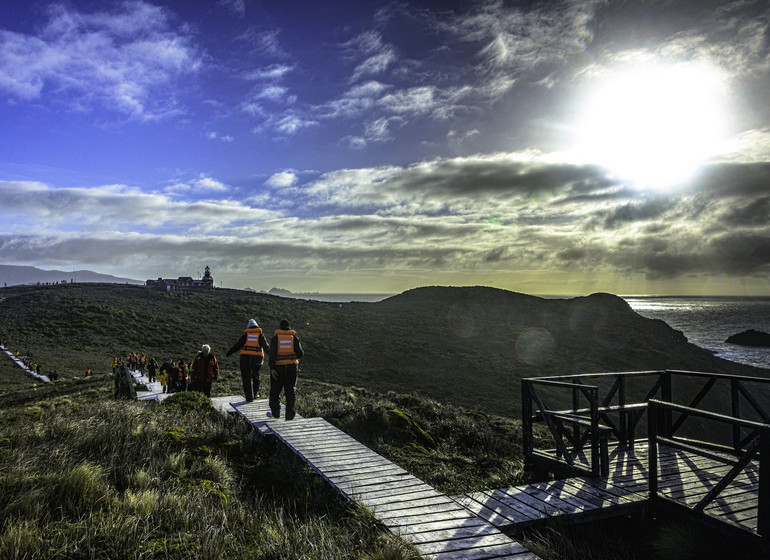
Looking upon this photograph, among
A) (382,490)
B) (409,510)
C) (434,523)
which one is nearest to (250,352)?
(382,490)

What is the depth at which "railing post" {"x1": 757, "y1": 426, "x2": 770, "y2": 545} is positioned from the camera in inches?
178

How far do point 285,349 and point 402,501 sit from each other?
5106 millimetres

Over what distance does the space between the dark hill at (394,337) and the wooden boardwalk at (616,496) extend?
2254 centimetres

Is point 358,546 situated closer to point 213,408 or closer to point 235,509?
point 235,509

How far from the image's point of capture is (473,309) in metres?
71.4

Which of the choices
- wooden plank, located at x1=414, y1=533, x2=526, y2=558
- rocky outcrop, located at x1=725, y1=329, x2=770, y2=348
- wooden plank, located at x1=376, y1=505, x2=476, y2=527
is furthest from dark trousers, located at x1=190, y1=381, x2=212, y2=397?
rocky outcrop, located at x1=725, y1=329, x2=770, y2=348

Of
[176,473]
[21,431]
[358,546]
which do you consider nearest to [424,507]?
[358,546]

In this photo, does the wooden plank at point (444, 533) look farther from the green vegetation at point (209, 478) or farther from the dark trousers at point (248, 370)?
the dark trousers at point (248, 370)

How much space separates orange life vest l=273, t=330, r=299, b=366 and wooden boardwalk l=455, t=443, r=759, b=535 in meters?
5.17

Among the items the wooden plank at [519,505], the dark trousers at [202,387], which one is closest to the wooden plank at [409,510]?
the wooden plank at [519,505]

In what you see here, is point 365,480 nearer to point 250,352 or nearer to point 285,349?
point 285,349

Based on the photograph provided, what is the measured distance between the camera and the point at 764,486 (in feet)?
14.9

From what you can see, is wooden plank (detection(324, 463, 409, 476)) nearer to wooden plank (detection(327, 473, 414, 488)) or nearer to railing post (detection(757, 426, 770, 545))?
wooden plank (detection(327, 473, 414, 488))

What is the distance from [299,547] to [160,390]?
16.1m
